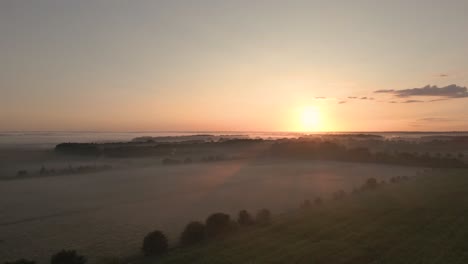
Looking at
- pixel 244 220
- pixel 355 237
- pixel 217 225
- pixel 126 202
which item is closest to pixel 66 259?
pixel 217 225

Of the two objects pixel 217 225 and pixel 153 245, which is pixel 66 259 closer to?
pixel 153 245

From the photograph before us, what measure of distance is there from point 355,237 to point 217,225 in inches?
212

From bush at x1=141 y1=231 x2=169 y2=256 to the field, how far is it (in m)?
0.93

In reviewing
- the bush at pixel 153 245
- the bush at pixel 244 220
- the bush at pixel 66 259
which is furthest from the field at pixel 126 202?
the bush at pixel 244 220

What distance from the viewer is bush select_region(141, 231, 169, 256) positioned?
556 inches

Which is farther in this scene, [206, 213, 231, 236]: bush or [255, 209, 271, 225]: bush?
[255, 209, 271, 225]: bush

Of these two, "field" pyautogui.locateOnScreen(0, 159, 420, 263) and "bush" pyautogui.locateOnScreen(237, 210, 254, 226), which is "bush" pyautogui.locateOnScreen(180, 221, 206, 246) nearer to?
"field" pyautogui.locateOnScreen(0, 159, 420, 263)

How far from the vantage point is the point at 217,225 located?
16578 mm

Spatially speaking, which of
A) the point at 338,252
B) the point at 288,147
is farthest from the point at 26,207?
the point at 288,147

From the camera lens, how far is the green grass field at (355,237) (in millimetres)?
12680

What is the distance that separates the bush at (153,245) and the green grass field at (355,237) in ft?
1.71

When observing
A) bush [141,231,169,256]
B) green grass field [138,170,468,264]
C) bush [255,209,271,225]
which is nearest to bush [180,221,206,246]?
green grass field [138,170,468,264]

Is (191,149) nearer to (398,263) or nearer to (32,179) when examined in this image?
(32,179)

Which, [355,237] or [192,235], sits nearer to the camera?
[355,237]
